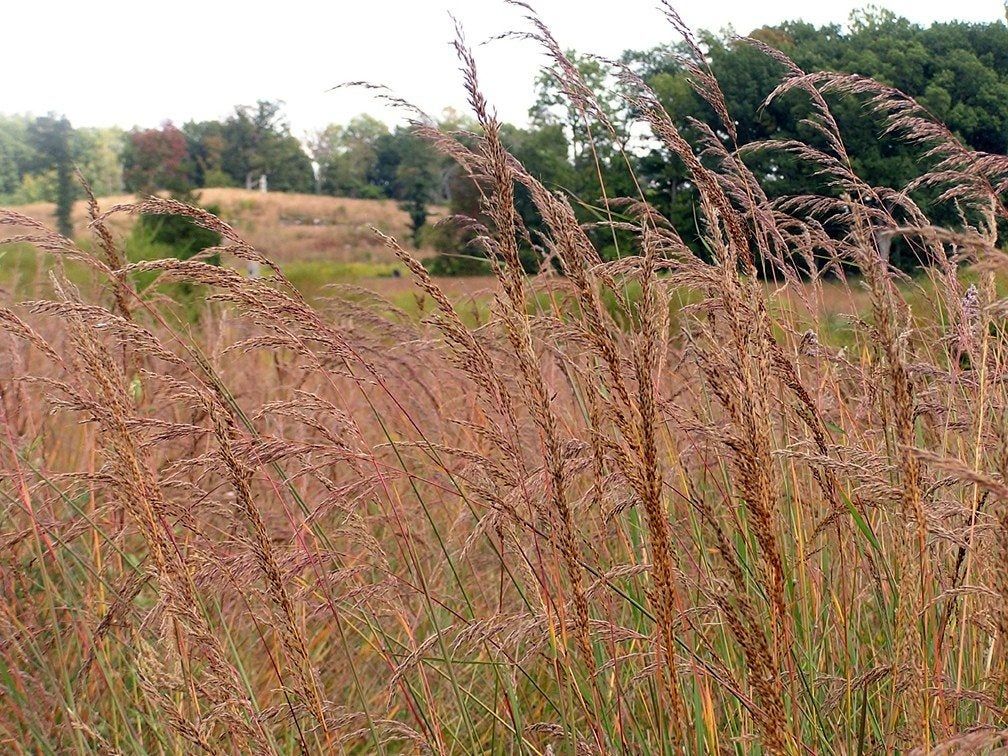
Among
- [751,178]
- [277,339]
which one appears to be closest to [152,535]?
[277,339]

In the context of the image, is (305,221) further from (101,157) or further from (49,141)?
(101,157)

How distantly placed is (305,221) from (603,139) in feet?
198

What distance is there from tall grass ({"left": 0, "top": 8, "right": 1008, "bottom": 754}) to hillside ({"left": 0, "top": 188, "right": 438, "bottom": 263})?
44.1m

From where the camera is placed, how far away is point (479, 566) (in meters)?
3.35

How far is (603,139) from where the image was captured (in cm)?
550

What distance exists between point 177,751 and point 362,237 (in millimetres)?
55378

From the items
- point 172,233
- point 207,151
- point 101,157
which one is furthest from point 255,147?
point 172,233

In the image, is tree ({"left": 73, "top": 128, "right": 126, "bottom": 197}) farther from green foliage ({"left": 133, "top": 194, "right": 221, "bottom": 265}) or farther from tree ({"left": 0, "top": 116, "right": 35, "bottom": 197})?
green foliage ({"left": 133, "top": 194, "right": 221, "bottom": 265})

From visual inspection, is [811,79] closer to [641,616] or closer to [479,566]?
[641,616]

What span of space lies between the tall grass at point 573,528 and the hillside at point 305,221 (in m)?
44.1

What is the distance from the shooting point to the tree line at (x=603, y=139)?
232 inches

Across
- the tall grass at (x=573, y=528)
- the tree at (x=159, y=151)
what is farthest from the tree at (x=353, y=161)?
the tall grass at (x=573, y=528)

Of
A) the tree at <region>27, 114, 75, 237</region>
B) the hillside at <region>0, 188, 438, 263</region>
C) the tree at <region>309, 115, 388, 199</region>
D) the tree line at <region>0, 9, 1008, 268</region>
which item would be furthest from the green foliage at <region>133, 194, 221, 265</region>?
the tree at <region>309, 115, 388, 199</region>

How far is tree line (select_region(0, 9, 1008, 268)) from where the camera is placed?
589 cm
